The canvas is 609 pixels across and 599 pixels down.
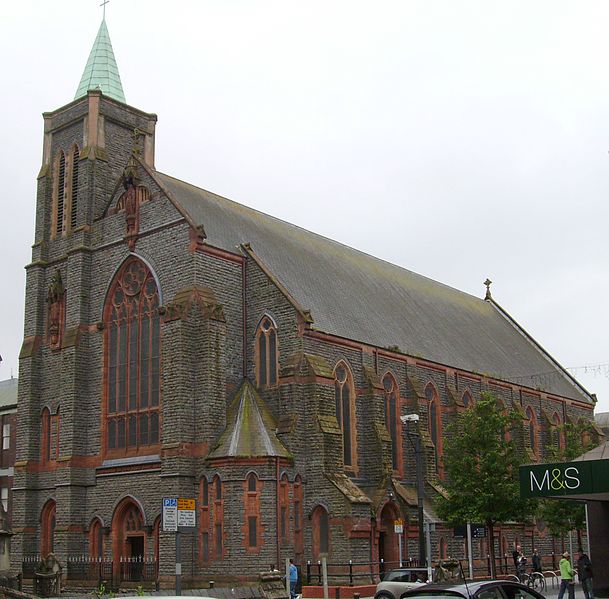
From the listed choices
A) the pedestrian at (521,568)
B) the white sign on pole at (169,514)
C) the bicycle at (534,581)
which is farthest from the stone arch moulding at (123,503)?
the bicycle at (534,581)

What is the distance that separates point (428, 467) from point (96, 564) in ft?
50.9

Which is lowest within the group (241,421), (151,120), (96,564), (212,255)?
(96,564)

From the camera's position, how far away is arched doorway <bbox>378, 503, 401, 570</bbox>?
126ft

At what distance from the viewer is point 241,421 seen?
3619 cm

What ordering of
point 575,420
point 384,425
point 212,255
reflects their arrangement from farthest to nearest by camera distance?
point 575,420 < point 384,425 < point 212,255

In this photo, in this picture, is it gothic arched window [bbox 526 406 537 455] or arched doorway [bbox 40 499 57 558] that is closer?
arched doorway [bbox 40 499 57 558]

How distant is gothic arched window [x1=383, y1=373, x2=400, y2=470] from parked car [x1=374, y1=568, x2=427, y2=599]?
14.5 meters

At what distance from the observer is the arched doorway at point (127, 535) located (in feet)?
121

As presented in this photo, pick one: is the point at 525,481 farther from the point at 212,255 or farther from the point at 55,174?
the point at 55,174

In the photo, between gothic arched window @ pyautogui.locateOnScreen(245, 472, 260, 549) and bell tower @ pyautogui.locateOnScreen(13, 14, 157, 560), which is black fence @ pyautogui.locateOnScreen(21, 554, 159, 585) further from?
gothic arched window @ pyautogui.locateOnScreen(245, 472, 260, 549)

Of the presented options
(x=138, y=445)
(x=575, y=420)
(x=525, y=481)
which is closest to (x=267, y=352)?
(x=138, y=445)

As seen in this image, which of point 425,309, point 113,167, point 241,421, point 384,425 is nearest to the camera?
point 241,421

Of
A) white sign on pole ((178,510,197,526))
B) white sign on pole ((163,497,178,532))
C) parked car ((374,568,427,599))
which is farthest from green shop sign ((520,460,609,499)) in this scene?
white sign on pole ((163,497,178,532))

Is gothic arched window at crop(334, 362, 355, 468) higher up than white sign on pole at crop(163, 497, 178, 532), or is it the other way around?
gothic arched window at crop(334, 362, 355, 468)
